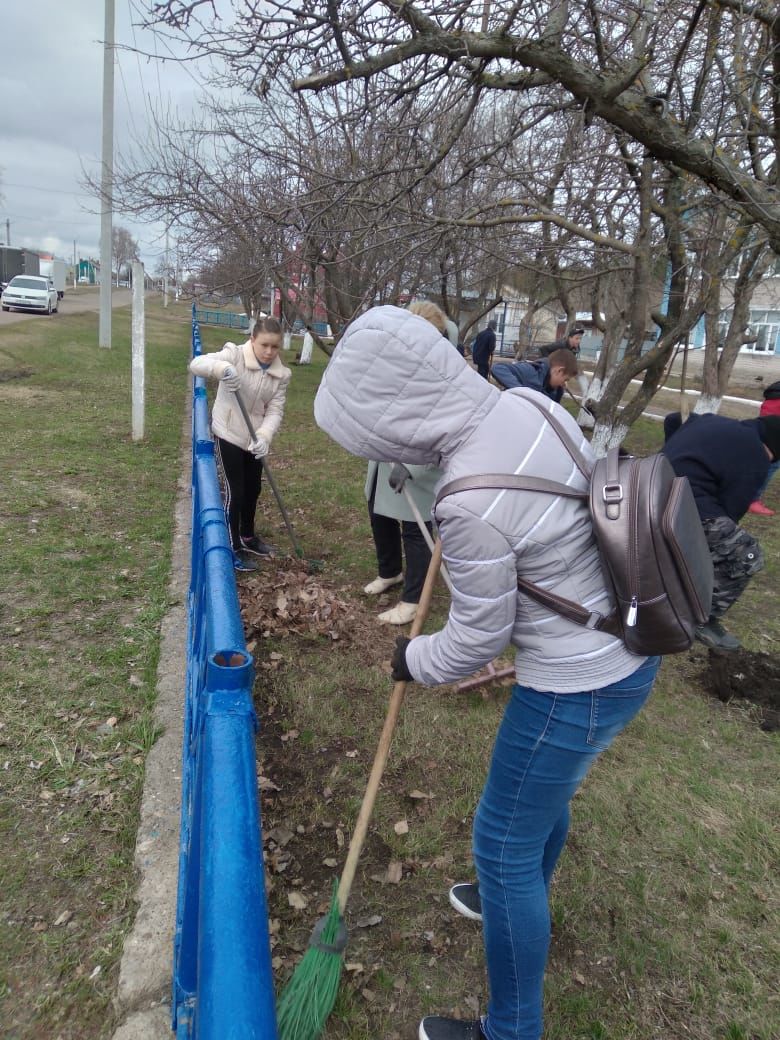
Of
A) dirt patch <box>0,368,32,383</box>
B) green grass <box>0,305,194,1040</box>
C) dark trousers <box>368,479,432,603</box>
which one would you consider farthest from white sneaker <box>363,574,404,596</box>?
dirt patch <box>0,368,32,383</box>

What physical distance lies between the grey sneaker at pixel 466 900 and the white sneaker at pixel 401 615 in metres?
2.14

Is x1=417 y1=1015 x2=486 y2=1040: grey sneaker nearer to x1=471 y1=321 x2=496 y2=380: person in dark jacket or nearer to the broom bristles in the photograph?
the broom bristles

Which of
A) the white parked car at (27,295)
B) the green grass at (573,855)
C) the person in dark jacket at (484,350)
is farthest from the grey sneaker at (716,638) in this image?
the white parked car at (27,295)

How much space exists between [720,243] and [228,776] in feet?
30.4

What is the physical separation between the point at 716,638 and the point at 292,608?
2892 millimetres

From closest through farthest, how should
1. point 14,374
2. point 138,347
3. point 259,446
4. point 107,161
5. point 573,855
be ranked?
point 573,855 → point 259,446 → point 138,347 → point 14,374 → point 107,161

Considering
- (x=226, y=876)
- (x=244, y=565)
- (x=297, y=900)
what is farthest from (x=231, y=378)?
(x=226, y=876)

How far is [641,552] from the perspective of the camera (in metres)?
1.47

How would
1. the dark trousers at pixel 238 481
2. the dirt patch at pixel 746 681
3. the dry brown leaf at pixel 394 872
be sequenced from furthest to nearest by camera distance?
the dark trousers at pixel 238 481
the dirt patch at pixel 746 681
the dry brown leaf at pixel 394 872

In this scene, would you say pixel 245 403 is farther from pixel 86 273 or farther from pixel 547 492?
pixel 86 273

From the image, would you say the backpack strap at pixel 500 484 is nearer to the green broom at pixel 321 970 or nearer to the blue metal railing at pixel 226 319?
the green broom at pixel 321 970

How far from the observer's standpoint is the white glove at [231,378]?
15.8 feet

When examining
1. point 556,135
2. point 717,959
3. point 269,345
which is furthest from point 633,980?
point 556,135

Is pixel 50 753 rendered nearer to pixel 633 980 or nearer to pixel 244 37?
pixel 633 980
